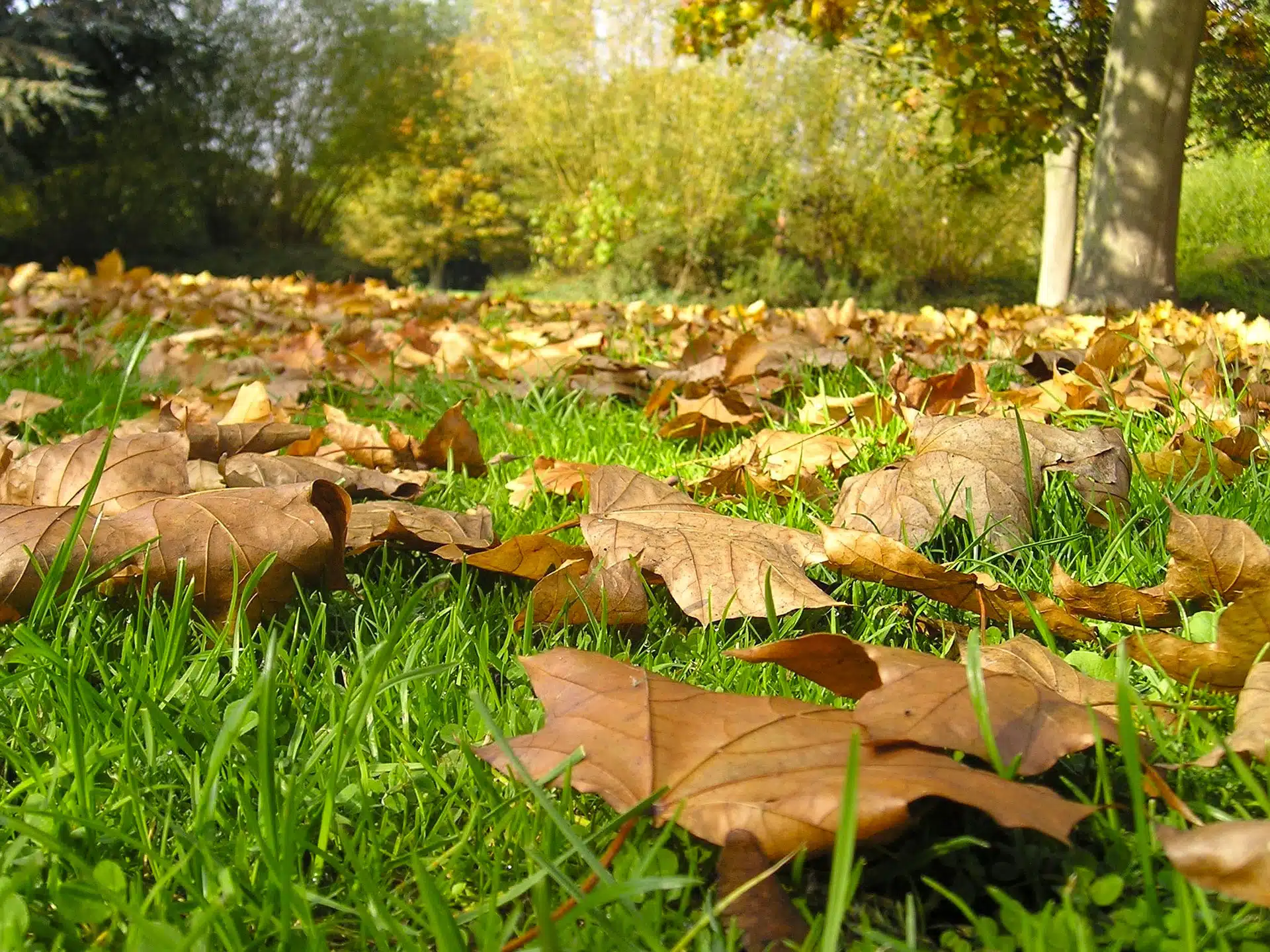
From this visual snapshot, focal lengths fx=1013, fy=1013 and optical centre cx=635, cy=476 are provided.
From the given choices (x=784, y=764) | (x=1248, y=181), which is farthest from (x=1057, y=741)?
(x=1248, y=181)

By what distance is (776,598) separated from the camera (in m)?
1.11

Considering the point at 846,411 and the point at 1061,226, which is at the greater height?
the point at 1061,226

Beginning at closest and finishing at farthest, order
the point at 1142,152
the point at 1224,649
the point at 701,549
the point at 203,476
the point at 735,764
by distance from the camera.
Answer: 1. the point at 735,764
2. the point at 1224,649
3. the point at 701,549
4. the point at 203,476
5. the point at 1142,152

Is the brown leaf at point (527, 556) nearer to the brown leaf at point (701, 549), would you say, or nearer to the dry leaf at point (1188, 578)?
the brown leaf at point (701, 549)

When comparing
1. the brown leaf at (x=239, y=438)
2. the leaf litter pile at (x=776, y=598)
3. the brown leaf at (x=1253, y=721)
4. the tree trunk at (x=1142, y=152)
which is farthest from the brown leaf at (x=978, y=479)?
the tree trunk at (x=1142, y=152)

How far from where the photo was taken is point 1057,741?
73 cm

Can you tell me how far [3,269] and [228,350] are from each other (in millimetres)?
4433

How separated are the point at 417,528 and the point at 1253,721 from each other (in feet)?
3.06

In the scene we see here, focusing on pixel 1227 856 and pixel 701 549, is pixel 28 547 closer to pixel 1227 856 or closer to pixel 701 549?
pixel 701 549

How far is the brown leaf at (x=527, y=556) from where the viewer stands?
3.91ft

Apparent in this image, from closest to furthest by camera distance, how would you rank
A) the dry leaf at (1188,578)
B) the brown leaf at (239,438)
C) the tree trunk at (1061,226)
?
1. the dry leaf at (1188,578)
2. the brown leaf at (239,438)
3. the tree trunk at (1061,226)

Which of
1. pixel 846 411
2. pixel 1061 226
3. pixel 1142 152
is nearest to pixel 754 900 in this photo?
pixel 846 411

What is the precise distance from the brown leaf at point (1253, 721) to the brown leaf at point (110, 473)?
114 centimetres

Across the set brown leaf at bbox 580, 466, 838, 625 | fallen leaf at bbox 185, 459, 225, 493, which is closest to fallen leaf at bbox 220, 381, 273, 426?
fallen leaf at bbox 185, 459, 225, 493
